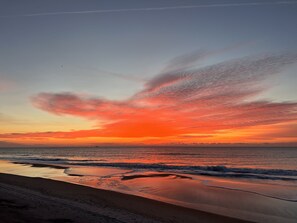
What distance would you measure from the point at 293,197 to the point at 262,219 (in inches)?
256

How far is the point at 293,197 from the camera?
607 inches

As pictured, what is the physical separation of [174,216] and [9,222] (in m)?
6.06

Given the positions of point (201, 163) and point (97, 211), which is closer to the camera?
point (97, 211)

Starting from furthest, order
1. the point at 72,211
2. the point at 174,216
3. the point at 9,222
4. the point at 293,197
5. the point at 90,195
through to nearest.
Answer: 1. the point at 293,197
2. the point at 90,195
3. the point at 174,216
4. the point at 72,211
5. the point at 9,222

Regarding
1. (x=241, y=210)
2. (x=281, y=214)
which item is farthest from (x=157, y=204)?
(x=281, y=214)

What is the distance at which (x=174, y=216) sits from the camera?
34.4 ft

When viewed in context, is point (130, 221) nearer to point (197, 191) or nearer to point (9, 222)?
point (9, 222)

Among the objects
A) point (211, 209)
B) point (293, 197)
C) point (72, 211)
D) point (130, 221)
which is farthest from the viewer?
point (293, 197)

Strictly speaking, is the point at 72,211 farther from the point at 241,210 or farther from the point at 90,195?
the point at 241,210

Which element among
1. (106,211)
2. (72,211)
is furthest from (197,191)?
(72,211)

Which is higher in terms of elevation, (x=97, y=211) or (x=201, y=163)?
(x=201, y=163)

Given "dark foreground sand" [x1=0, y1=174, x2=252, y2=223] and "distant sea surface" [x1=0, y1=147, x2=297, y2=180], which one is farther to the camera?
"distant sea surface" [x1=0, y1=147, x2=297, y2=180]

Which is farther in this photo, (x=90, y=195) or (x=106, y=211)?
(x=90, y=195)

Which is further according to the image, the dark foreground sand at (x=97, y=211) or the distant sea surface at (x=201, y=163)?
the distant sea surface at (x=201, y=163)
